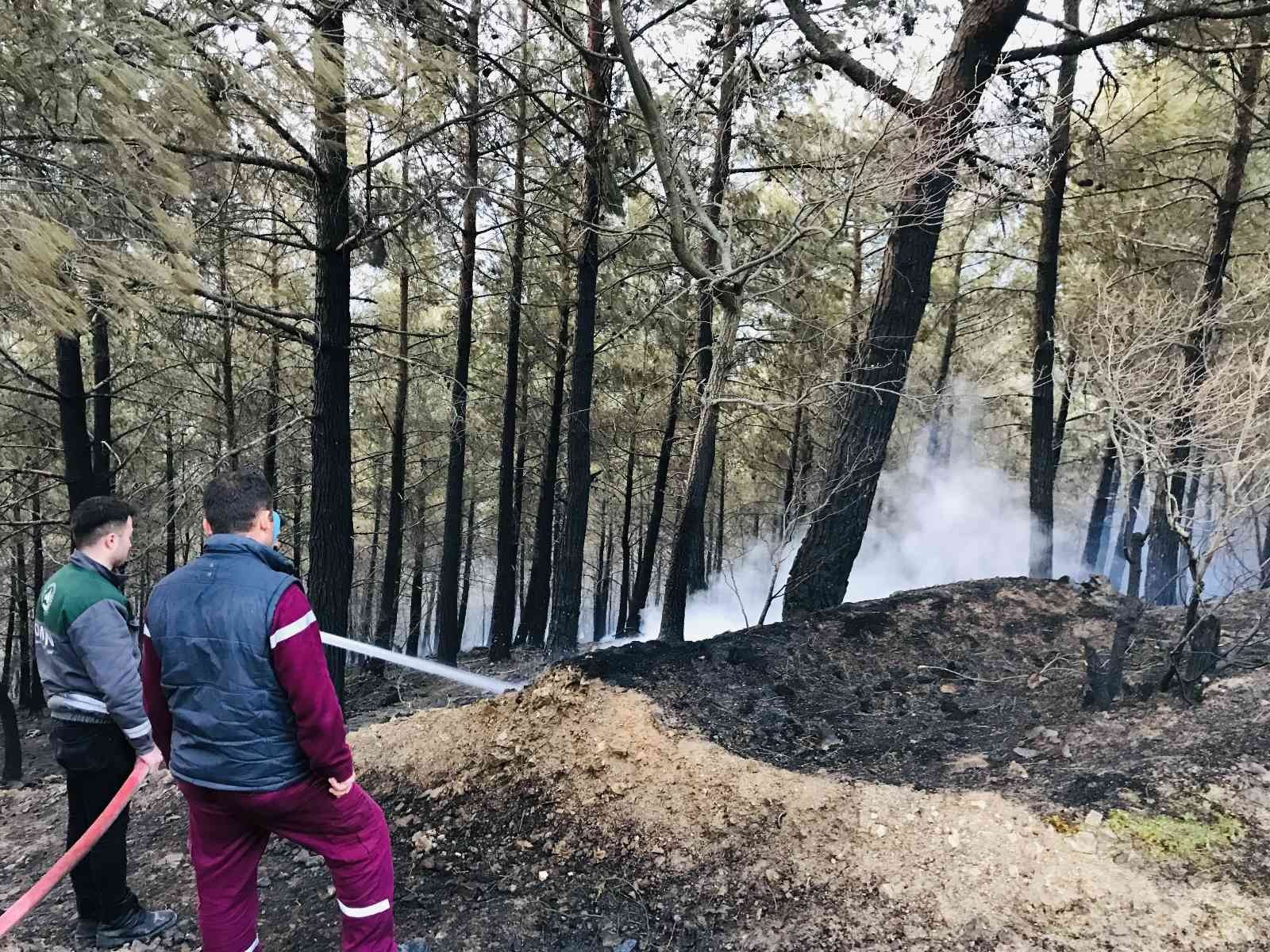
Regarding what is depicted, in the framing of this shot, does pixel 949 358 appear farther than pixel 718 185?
Yes

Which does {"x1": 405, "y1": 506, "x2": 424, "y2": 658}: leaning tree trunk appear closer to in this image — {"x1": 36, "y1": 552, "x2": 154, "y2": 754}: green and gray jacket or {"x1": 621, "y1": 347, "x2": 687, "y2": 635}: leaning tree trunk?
{"x1": 621, "y1": 347, "x2": 687, "y2": 635}: leaning tree trunk

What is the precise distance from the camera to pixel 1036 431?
409 inches

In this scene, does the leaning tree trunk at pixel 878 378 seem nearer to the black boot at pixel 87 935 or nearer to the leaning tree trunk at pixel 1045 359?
the leaning tree trunk at pixel 1045 359

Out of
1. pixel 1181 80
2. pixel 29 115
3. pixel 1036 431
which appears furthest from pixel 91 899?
pixel 1181 80

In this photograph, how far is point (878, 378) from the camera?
21.5 ft

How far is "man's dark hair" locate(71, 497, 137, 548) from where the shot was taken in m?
3.04

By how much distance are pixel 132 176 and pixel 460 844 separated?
13.6 ft

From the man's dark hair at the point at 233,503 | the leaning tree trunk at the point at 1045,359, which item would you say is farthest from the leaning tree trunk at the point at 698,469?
the leaning tree trunk at the point at 1045,359

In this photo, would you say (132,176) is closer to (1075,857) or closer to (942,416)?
(1075,857)

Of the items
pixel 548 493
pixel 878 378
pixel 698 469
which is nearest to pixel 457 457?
pixel 548 493

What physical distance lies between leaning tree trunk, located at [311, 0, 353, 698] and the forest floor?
1551 millimetres

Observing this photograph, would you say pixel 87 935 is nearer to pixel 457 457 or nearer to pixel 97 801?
pixel 97 801

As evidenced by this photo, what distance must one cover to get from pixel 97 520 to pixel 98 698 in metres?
0.76

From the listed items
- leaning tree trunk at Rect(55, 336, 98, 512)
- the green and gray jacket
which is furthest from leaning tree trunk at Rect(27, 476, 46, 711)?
the green and gray jacket
